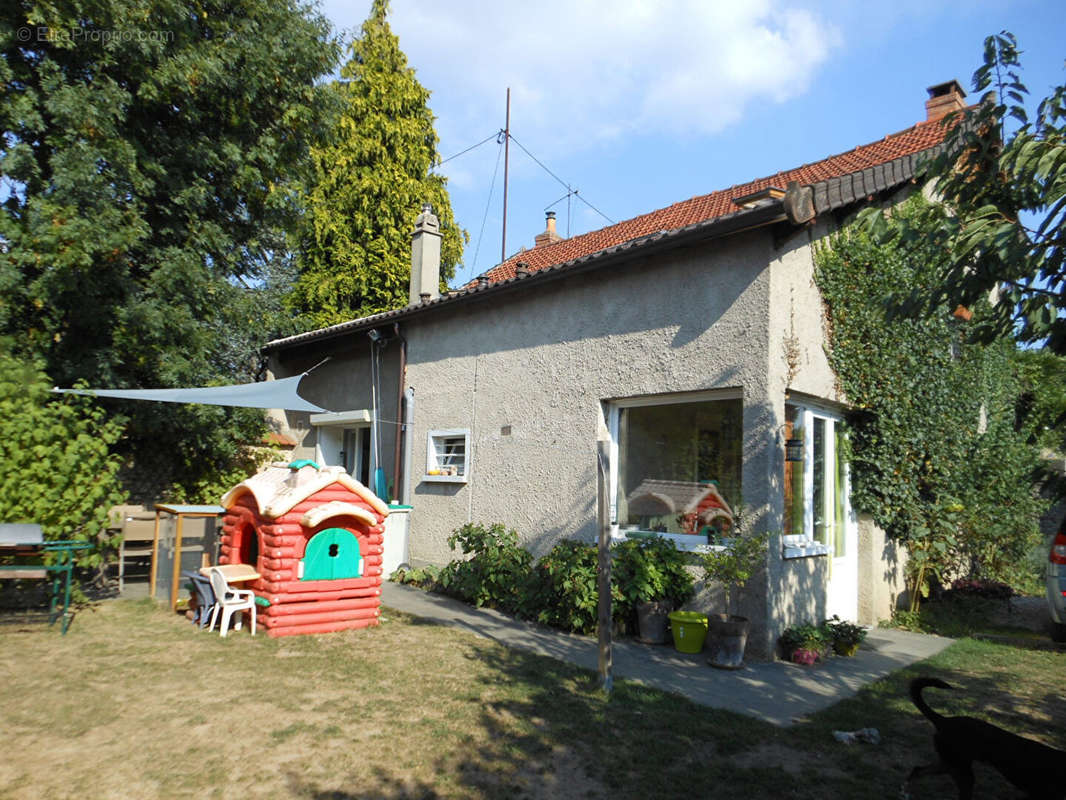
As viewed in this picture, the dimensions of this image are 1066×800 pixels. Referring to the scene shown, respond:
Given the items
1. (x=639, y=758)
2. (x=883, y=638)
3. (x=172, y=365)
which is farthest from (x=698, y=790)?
(x=172, y=365)

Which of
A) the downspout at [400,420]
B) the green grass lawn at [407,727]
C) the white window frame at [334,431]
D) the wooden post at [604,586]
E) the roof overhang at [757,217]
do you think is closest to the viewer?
the green grass lawn at [407,727]

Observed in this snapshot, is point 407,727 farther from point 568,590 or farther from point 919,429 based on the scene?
point 919,429

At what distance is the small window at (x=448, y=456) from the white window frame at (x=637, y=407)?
8.56ft

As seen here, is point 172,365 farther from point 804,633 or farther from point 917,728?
point 917,728

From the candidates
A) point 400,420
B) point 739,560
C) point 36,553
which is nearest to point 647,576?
point 739,560

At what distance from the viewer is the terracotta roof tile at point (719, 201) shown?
1072cm

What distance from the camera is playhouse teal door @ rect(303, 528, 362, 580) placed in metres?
6.88

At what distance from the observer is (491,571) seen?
849 centimetres

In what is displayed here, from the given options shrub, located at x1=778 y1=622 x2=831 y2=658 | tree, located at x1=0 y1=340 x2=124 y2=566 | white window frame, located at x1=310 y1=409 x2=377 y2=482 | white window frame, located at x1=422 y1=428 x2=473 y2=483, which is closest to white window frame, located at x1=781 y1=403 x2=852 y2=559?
shrub, located at x1=778 y1=622 x2=831 y2=658

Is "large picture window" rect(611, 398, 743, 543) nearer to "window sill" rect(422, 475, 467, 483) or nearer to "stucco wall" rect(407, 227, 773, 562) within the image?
"stucco wall" rect(407, 227, 773, 562)

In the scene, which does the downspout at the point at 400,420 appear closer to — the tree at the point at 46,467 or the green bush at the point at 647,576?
the tree at the point at 46,467

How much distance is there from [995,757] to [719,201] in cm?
1142

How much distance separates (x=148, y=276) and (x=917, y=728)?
10561mm

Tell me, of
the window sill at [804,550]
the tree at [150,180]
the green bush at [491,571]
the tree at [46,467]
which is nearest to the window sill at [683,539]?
the window sill at [804,550]
